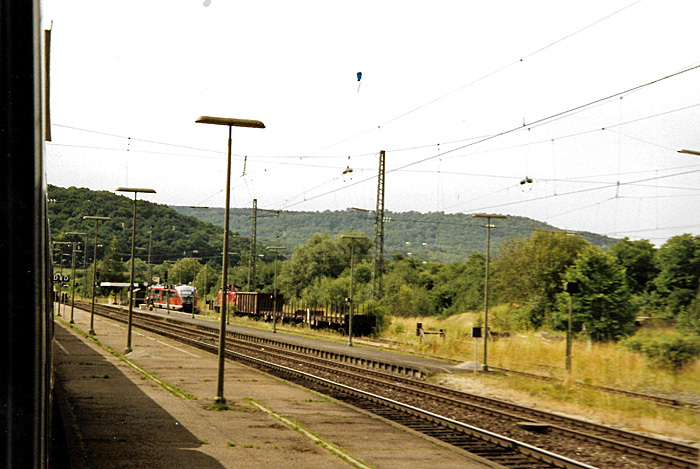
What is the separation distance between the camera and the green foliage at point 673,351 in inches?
1126

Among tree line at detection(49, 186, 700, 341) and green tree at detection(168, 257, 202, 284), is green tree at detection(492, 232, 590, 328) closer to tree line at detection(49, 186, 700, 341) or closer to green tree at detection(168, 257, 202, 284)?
tree line at detection(49, 186, 700, 341)

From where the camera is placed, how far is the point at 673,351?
95.0ft

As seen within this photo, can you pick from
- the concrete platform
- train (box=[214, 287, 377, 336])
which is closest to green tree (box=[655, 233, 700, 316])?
train (box=[214, 287, 377, 336])

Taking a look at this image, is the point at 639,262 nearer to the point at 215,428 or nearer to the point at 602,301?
the point at 602,301

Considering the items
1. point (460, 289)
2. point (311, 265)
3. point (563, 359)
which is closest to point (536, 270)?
point (563, 359)

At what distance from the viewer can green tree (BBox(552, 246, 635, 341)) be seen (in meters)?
37.8

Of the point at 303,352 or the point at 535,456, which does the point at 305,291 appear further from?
the point at 535,456

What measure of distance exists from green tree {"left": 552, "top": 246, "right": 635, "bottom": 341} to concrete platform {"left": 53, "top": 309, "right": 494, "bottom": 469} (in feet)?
69.7

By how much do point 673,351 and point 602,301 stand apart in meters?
9.23

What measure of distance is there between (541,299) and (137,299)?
77226 mm

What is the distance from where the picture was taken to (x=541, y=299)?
48719 millimetres

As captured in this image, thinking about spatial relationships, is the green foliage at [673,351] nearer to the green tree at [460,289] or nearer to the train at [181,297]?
A: the green tree at [460,289]

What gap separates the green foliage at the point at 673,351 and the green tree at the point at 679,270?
29.0 m

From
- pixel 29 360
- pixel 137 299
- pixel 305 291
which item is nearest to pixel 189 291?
pixel 305 291
